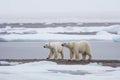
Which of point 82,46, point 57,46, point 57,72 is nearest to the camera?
point 57,72

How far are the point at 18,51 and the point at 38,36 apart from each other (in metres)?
3.75

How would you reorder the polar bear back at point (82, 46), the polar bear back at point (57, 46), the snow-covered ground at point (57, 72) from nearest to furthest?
the snow-covered ground at point (57, 72) < the polar bear back at point (82, 46) < the polar bear back at point (57, 46)

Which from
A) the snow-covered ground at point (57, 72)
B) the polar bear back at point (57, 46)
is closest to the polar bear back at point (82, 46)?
the polar bear back at point (57, 46)

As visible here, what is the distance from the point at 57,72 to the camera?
645 cm

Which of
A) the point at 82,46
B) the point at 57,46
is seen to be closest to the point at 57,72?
the point at 82,46

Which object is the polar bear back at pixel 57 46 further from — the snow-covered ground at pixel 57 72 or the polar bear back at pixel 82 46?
the snow-covered ground at pixel 57 72

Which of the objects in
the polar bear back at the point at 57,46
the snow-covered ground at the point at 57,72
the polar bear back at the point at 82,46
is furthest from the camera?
the polar bear back at the point at 57,46

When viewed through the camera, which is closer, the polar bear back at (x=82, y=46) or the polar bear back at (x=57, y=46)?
the polar bear back at (x=82, y=46)

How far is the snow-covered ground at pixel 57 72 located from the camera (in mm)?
5984

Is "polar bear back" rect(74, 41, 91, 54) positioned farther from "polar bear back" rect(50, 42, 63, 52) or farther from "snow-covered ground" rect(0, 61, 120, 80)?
"snow-covered ground" rect(0, 61, 120, 80)

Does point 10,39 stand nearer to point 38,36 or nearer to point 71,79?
point 38,36

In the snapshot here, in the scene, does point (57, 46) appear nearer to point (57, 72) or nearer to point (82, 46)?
point (82, 46)

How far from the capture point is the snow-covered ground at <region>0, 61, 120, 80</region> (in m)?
5.98

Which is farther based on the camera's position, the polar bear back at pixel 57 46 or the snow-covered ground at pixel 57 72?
the polar bear back at pixel 57 46
